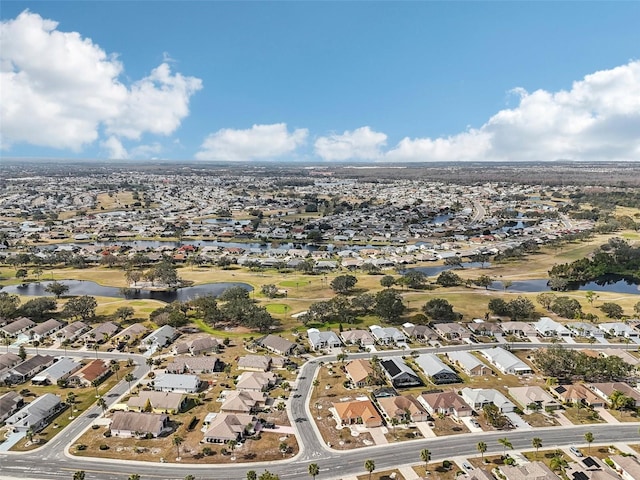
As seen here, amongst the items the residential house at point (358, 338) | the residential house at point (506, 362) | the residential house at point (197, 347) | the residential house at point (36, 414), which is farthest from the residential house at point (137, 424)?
the residential house at point (506, 362)

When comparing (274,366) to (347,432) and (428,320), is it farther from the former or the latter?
(428,320)

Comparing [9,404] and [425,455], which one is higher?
[425,455]

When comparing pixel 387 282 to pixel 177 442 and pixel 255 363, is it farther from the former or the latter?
pixel 177 442

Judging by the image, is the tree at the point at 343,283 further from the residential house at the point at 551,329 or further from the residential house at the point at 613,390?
the residential house at the point at 613,390

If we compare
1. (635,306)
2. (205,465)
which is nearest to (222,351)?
(205,465)

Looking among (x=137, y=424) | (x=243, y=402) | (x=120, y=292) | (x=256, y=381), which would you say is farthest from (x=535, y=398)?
(x=120, y=292)

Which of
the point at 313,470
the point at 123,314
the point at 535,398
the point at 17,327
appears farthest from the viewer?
the point at 123,314

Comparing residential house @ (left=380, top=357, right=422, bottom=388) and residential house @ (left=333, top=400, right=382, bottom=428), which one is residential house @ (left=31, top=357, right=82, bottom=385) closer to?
residential house @ (left=333, top=400, right=382, bottom=428)
